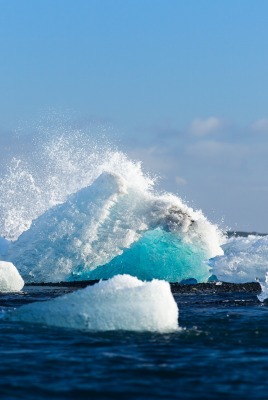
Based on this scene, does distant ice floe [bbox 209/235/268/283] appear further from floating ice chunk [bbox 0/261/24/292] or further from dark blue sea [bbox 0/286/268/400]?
dark blue sea [bbox 0/286/268/400]

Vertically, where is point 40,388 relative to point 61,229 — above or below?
below

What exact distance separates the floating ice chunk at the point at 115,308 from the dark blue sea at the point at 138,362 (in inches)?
14.4

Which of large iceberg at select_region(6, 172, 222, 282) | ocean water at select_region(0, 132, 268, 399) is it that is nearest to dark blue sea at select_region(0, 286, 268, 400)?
ocean water at select_region(0, 132, 268, 399)

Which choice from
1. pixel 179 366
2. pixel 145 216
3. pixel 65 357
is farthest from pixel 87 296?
pixel 145 216

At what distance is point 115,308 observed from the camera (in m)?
16.9

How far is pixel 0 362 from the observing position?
13.9 metres

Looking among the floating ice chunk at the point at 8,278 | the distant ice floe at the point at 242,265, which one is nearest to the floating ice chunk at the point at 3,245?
the floating ice chunk at the point at 8,278

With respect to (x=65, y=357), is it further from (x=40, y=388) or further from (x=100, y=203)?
(x=100, y=203)

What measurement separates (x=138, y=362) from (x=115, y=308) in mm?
3207

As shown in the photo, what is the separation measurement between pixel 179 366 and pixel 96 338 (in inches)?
115

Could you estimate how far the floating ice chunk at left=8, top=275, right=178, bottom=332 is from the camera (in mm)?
16844

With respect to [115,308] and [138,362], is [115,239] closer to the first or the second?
[115,308]

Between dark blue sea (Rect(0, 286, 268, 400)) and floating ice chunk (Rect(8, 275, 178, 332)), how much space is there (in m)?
0.37

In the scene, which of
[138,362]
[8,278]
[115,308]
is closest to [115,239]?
[8,278]
